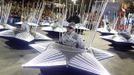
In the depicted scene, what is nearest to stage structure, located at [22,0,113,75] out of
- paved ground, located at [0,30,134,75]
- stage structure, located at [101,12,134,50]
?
paved ground, located at [0,30,134,75]

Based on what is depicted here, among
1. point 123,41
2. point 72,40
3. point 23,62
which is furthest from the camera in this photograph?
point 123,41

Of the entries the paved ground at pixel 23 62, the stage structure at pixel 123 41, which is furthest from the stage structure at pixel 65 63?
the stage structure at pixel 123 41

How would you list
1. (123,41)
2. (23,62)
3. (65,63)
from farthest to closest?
(123,41), (23,62), (65,63)

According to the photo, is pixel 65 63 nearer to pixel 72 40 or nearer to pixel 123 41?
pixel 72 40

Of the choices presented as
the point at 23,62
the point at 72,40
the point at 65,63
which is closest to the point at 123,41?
the point at 23,62

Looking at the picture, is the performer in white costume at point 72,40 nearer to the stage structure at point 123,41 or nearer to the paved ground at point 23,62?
the paved ground at point 23,62

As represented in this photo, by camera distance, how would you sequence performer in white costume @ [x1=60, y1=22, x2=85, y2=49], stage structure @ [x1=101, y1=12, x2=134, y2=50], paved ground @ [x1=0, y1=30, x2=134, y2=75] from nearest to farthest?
performer in white costume @ [x1=60, y1=22, x2=85, y2=49]
paved ground @ [x1=0, y1=30, x2=134, y2=75]
stage structure @ [x1=101, y1=12, x2=134, y2=50]

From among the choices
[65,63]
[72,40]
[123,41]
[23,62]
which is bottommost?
[123,41]

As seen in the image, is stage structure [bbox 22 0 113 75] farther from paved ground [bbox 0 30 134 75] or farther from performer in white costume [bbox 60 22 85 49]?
paved ground [bbox 0 30 134 75]

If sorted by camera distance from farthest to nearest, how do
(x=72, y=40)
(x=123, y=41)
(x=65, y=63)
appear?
(x=123, y=41)
(x=72, y=40)
(x=65, y=63)

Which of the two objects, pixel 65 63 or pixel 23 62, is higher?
pixel 65 63

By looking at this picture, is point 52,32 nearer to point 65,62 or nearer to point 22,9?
point 22,9

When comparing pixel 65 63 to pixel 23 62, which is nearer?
pixel 65 63

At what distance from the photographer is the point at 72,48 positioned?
16.3 ft
